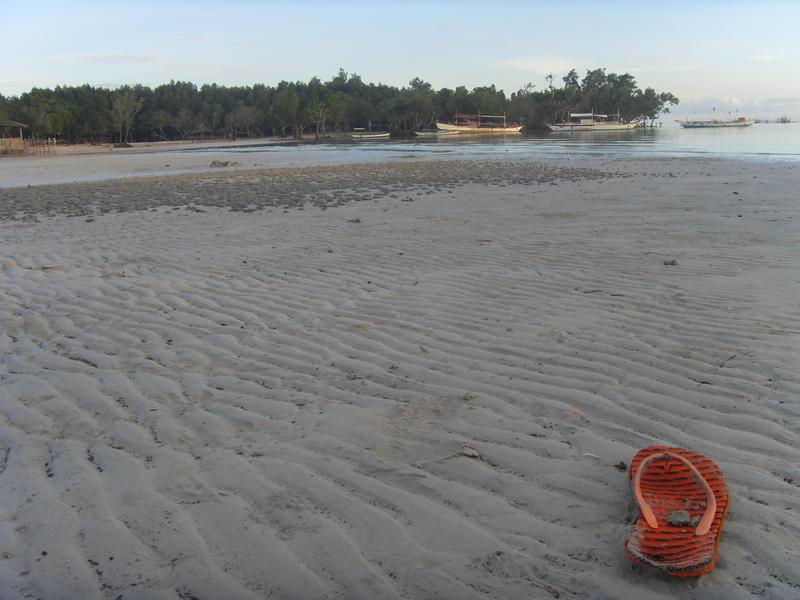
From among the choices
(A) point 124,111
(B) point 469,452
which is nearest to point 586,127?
(A) point 124,111

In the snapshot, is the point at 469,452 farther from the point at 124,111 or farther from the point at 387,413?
the point at 124,111

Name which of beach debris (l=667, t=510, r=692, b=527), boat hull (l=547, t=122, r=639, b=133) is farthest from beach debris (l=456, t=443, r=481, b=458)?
boat hull (l=547, t=122, r=639, b=133)

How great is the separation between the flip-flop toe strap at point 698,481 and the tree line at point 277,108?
72.8 meters

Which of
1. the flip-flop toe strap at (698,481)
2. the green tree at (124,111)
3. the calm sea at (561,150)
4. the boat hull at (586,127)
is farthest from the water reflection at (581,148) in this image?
the boat hull at (586,127)

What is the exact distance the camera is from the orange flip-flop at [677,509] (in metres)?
1.91

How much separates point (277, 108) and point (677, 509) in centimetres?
9792

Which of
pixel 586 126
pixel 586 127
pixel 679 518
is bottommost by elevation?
pixel 679 518

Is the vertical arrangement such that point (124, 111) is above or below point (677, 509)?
above

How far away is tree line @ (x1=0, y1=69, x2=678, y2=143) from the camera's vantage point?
71.0 metres

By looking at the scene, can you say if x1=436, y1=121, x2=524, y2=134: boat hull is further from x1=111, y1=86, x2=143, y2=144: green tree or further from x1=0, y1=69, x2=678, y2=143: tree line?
x1=111, y1=86, x2=143, y2=144: green tree

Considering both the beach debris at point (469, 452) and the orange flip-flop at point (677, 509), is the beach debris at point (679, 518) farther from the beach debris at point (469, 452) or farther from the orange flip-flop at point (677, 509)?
the beach debris at point (469, 452)

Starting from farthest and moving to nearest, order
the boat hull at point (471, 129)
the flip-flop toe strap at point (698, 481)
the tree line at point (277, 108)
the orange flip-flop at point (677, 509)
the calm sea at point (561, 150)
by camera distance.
→ 1. the boat hull at point (471, 129)
2. the tree line at point (277, 108)
3. the calm sea at point (561, 150)
4. the flip-flop toe strap at point (698, 481)
5. the orange flip-flop at point (677, 509)

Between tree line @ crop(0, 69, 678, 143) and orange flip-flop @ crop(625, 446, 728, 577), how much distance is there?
72864mm

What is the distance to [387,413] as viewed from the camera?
298 cm
